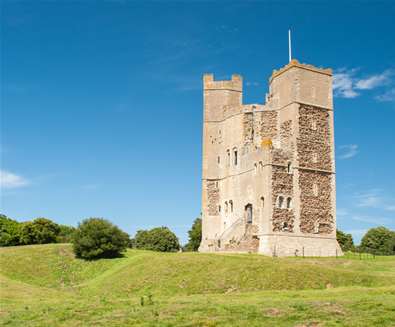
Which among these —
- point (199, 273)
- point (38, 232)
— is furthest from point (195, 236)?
point (199, 273)

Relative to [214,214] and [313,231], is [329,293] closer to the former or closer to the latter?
[313,231]

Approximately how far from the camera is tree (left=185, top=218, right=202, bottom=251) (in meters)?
Result: 71.9

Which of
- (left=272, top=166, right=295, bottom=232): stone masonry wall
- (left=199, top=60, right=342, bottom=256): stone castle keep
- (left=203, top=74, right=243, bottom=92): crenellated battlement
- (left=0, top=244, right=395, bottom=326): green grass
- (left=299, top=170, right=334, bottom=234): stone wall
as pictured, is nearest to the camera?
(left=0, top=244, right=395, bottom=326): green grass

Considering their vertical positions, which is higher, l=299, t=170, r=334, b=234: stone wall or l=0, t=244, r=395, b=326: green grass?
l=299, t=170, r=334, b=234: stone wall

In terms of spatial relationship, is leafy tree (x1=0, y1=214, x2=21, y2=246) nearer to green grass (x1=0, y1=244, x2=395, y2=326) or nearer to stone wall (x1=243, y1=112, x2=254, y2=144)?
green grass (x1=0, y1=244, x2=395, y2=326)

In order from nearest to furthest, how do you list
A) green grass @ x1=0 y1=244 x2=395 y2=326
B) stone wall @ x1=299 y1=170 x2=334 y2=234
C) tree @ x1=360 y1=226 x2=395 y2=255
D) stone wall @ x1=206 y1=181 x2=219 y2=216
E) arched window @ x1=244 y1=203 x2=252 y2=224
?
Result: green grass @ x1=0 y1=244 x2=395 y2=326
stone wall @ x1=299 y1=170 x2=334 y2=234
arched window @ x1=244 y1=203 x2=252 y2=224
stone wall @ x1=206 y1=181 x2=219 y2=216
tree @ x1=360 y1=226 x2=395 y2=255

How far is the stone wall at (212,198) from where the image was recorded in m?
53.4

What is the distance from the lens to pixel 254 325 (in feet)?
55.5

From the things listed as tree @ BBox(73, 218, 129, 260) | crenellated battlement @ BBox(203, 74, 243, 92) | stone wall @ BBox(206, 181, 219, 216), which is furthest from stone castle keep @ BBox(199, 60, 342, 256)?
tree @ BBox(73, 218, 129, 260)

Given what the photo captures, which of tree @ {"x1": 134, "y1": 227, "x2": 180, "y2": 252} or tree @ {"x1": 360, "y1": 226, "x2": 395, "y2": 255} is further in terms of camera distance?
tree @ {"x1": 360, "y1": 226, "x2": 395, "y2": 255}

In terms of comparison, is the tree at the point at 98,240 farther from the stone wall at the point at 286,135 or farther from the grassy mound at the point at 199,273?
the stone wall at the point at 286,135

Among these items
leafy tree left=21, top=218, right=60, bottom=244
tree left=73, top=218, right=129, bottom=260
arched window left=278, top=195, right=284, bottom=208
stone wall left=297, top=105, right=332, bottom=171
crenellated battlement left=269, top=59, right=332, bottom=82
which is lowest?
tree left=73, top=218, right=129, bottom=260

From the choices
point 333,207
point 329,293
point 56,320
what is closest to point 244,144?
point 333,207

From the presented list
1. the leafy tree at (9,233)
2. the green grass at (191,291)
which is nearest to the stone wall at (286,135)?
the green grass at (191,291)
